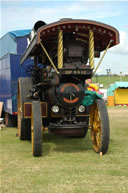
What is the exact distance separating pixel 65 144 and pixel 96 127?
1314 mm

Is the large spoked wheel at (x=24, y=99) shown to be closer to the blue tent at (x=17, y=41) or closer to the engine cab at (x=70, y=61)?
the engine cab at (x=70, y=61)

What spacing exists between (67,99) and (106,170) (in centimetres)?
161

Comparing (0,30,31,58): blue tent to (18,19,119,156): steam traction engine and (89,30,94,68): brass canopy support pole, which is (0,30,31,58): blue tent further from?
(89,30,94,68): brass canopy support pole

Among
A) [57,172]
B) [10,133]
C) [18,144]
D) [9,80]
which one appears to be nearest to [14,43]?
[9,80]

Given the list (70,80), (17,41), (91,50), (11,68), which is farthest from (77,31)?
(17,41)

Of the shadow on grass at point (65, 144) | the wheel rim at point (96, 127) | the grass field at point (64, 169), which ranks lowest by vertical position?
the shadow on grass at point (65, 144)

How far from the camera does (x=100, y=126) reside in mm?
5586

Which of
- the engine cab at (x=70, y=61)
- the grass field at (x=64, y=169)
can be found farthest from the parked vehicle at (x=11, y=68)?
the engine cab at (x=70, y=61)

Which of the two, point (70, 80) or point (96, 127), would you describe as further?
point (96, 127)

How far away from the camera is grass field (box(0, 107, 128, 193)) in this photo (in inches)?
153

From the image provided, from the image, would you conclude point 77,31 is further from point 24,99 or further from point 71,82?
point 24,99

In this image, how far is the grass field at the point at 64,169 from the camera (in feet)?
12.7

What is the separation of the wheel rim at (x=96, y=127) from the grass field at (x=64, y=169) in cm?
17

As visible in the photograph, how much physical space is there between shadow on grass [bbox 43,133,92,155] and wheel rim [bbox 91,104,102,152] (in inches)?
12.4
